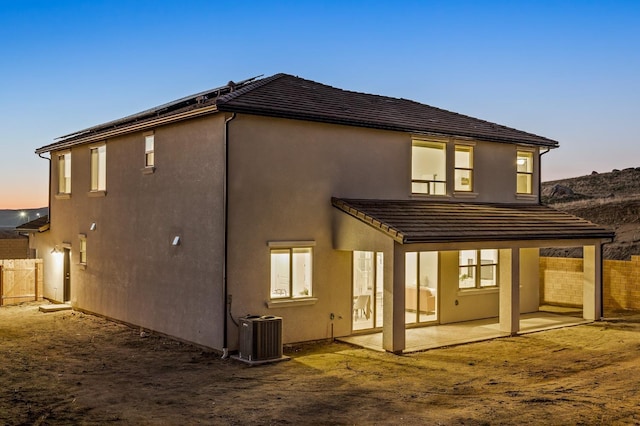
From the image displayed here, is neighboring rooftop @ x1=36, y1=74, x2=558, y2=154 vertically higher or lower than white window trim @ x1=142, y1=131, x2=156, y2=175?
higher

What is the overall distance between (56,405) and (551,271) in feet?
59.4

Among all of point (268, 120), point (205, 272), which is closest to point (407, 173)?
point (268, 120)

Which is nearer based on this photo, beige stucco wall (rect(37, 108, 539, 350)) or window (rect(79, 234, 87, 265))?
beige stucco wall (rect(37, 108, 539, 350))

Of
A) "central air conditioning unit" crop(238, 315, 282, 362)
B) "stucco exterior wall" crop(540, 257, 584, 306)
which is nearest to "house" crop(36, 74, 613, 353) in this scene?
"central air conditioning unit" crop(238, 315, 282, 362)

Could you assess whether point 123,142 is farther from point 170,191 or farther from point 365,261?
point 365,261

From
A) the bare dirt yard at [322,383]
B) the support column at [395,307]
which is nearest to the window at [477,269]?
the bare dirt yard at [322,383]

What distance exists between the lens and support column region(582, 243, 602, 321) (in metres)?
19.0

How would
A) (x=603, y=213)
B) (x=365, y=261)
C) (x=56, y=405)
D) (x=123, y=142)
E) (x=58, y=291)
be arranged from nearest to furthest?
(x=56, y=405), (x=365, y=261), (x=123, y=142), (x=58, y=291), (x=603, y=213)

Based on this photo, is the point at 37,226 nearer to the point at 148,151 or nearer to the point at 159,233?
the point at 148,151

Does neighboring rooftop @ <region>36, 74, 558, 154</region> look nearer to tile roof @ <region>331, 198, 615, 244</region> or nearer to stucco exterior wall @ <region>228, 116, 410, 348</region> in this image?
stucco exterior wall @ <region>228, 116, 410, 348</region>

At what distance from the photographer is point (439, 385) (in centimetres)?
1134

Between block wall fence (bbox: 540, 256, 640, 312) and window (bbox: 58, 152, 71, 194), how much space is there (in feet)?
57.5

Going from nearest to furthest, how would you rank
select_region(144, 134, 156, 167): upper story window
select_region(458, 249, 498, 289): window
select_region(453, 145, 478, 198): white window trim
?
select_region(144, 134, 156, 167): upper story window
select_region(453, 145, 478, 198): white window trim
select_region(458, 249, 498, 289): window

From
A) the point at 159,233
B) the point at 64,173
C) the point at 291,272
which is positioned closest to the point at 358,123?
the point at 291,272
